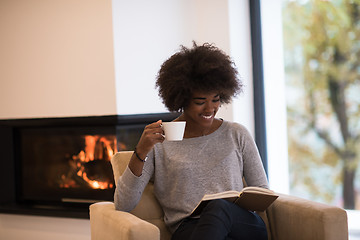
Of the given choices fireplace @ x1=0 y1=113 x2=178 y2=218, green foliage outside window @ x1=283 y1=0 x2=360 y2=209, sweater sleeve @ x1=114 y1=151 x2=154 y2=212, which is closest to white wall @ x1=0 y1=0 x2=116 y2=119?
fireplace @ x1=0 y1=113 x2=178 y2=218

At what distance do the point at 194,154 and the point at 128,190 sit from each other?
12.9 inches

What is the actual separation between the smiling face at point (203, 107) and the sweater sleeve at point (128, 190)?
1.09ft

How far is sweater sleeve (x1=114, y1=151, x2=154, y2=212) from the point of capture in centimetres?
196

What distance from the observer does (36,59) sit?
3.50m

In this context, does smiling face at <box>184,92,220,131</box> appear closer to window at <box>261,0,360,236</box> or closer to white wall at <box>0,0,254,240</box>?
white wall at <box>0,0,254,240</box>

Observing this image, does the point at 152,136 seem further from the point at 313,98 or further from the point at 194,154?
the point at 313,98

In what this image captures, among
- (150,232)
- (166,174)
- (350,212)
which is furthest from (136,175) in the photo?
(350,212)

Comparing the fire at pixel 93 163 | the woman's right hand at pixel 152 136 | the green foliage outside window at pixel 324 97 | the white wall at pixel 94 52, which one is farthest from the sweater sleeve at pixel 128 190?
the green foliage outside window at pixel 324 97

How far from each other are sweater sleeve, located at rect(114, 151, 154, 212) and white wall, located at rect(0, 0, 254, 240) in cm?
125

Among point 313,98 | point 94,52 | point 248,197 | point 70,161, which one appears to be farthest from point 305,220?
point 70,161

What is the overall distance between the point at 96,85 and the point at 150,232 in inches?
69.1

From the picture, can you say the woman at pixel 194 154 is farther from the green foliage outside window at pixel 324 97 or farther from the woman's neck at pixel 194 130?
the green foliage outside window at pixel 324 97

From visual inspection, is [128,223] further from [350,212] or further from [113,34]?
[350,212]

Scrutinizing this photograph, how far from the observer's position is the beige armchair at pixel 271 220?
1.73 metres
